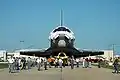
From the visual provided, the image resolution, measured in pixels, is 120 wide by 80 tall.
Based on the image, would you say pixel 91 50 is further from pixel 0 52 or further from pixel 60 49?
pixel 0 52

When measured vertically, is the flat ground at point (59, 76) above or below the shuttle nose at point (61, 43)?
below

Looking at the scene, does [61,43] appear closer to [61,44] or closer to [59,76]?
[61,44]

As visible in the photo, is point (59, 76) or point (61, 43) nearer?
point (59, 76)

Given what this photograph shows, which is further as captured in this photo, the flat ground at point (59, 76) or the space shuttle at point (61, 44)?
the space shuttle at point (61, 44)

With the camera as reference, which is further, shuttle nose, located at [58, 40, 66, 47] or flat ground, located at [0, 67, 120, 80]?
shuttle nose, located at [58, 40, 66, 47]

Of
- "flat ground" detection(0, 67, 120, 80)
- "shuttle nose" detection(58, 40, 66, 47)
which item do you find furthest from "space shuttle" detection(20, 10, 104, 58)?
"flat ground" detection(0, 67, 120, 80)

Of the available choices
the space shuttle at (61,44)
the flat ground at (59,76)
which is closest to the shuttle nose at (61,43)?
the space shuttle at (61,44)

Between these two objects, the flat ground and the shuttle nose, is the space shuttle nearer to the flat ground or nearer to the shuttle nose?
the shuttle nose

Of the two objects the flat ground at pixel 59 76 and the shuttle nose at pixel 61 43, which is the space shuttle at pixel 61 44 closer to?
the shuttle nose at pixel 61 43

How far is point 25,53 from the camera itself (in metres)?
56.5

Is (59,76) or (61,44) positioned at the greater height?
(61,44)

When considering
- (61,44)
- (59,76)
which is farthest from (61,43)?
(59,76)

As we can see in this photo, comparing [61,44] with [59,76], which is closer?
[59,76]

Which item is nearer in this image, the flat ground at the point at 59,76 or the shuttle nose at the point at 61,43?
the flat ground at the point at 59,76
